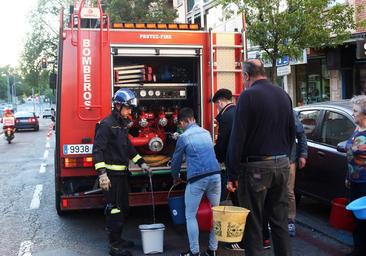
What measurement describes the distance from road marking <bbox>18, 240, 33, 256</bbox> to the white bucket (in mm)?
1397

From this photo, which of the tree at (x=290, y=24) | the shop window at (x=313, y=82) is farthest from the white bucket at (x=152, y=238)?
the shop window at (x=313, y=82)

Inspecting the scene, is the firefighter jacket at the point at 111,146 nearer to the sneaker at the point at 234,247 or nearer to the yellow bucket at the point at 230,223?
the sneaker at the point at 234,247

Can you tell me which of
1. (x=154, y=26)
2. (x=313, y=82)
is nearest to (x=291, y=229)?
(x=154, y=26)

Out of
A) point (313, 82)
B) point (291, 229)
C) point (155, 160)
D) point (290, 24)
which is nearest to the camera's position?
point (291, 229)

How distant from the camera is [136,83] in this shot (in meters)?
7.27

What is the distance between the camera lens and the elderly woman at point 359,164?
5.07 metres

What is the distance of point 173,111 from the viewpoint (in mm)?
7727

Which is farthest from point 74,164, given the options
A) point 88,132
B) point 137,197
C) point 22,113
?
point 22,113

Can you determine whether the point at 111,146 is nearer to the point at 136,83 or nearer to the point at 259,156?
the point at 136,83

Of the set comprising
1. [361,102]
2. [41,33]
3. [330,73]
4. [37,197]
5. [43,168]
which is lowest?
[37,197]

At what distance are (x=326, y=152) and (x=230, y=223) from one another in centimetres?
301

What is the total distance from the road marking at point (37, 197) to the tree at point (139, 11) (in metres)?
14.8

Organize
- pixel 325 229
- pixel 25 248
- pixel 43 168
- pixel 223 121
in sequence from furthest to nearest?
pixel 43 168 < pixel 325 229 < pixel 25 248 < pixel 223 121

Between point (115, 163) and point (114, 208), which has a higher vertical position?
point (115, 163)
